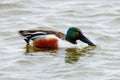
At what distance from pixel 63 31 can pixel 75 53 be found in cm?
144

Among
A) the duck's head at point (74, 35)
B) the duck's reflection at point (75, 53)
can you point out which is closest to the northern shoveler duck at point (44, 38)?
the duck's head at point (74, 35)

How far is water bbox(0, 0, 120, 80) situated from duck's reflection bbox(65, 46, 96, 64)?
18 mm

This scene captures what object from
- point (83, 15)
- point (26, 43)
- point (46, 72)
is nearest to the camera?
Result: point (46, 72)

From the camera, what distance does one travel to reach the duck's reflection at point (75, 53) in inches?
476

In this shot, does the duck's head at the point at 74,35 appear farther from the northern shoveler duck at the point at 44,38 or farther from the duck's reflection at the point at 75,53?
the duck's reflection at the point at 75,53

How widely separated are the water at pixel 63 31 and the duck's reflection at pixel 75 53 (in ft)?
0.06

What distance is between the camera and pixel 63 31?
46.2 ft

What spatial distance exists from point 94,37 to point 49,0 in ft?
10.5

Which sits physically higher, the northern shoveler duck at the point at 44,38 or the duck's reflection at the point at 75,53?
the northern shoveler duck at the point at 44,38

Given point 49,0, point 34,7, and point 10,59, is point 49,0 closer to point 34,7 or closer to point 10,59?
point 34,7

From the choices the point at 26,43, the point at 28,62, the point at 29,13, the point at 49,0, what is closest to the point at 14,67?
the point at 28,62

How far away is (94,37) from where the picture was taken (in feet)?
44.6

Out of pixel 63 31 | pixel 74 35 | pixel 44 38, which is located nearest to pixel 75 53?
pixel 74 35

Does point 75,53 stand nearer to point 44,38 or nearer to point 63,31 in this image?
point 44,38
